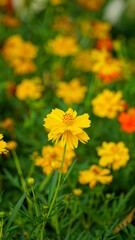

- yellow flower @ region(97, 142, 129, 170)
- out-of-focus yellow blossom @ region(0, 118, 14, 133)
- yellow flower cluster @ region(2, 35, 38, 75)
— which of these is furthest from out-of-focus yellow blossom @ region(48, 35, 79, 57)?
yellow flower @ region(97, 142, 129, 170)

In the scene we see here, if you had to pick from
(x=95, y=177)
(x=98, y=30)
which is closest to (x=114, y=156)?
(x=95, y=177)

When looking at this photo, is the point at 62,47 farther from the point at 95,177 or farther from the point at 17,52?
the point at 95,177

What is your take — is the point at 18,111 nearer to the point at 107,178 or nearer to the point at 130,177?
the point at 130,177

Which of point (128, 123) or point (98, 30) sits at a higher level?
point (98, 30)

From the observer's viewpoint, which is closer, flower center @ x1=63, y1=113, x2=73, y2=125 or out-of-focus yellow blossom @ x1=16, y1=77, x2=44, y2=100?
flower center @ x1=63, y1=113, x2=73, y2=125

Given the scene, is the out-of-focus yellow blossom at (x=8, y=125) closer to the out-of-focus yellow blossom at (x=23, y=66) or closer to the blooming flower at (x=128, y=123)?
the out-of-focus yellow blossom at (x=23, y=66)

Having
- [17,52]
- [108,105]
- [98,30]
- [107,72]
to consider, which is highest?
[98,30]

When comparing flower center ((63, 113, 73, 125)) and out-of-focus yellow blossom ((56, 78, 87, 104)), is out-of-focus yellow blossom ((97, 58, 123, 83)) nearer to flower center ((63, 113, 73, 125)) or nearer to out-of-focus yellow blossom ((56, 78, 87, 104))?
out-of-focus yellow blossom ((56, 78, 87, 104))
